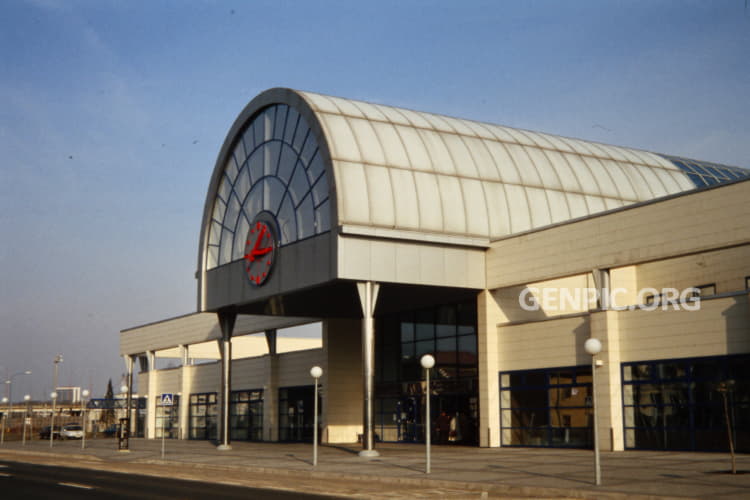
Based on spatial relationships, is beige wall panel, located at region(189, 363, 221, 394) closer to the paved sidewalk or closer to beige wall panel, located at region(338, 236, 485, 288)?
the paved sidewalk

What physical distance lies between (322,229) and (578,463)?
14.2 metres

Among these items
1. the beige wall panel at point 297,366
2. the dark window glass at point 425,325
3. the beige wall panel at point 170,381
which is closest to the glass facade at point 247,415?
the beige wall panel at point 297,366

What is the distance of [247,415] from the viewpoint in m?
56.0

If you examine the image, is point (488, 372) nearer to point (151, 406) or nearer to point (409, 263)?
point (409, 263)

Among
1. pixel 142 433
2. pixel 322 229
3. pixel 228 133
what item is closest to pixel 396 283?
pixel 322 229

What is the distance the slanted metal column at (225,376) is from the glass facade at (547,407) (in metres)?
13.1

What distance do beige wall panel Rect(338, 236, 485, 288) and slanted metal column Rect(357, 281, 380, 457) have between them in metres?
0.55

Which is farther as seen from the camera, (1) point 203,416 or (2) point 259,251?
(1) point 203,416

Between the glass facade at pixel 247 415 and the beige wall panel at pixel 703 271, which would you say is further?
the glass facade at pixel 247 415

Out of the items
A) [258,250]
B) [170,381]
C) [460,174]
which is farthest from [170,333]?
[460,174]

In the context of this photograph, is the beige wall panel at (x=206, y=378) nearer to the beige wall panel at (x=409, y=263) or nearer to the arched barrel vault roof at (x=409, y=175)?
the arched barrel vault roof at (x=409, y=175)

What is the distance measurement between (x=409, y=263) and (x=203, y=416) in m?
31.1

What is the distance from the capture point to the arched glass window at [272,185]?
36.1 meters

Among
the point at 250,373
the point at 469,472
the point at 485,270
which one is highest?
the point at 485,270
